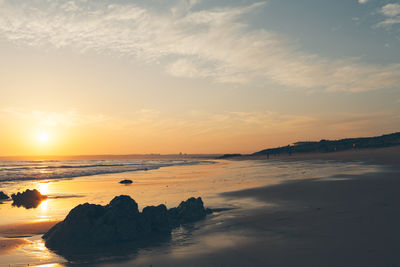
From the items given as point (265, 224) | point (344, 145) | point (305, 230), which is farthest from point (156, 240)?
point (344, 145)

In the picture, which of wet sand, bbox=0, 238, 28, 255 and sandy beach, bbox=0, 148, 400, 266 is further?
wet sand, bbox=0, 238, 28, 255

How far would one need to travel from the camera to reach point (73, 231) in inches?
370

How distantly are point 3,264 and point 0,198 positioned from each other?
47.1ft

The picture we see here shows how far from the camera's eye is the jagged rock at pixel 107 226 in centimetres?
927

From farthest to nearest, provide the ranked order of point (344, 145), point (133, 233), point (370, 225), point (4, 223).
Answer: point (344, 145) → point (4, 223) → point (133, 233) → point (370, 225)

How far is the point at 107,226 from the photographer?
9445 mm

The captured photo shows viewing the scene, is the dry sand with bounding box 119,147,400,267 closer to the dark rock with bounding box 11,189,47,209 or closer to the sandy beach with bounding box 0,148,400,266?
the sandy beach with bounding box 0,148,400,266

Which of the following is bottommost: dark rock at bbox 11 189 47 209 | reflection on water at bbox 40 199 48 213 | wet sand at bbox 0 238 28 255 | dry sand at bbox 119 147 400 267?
dry sand at bbox 119 147 400 267

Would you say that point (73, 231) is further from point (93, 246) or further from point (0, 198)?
point (0, 198)

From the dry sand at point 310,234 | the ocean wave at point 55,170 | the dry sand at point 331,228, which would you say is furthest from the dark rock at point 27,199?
the ocean wave at point 55,170

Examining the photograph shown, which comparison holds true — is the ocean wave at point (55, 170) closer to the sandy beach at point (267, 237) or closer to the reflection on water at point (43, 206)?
the reflection on water at point (43, 206)

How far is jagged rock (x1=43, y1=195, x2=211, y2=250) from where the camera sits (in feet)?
30.4

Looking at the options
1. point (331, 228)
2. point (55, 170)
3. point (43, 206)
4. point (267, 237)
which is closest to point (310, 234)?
point (331, 228)

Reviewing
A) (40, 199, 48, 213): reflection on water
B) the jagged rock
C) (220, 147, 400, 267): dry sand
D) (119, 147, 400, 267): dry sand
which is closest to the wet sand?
the jagged rock
